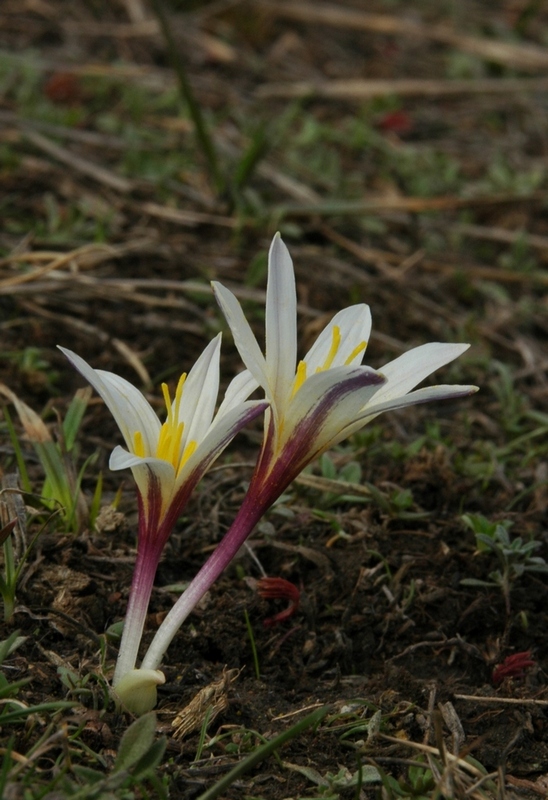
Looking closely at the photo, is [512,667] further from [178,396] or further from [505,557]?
[178,396]

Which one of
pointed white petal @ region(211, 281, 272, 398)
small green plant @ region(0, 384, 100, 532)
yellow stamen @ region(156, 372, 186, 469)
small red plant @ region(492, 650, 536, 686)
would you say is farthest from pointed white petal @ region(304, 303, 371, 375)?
small red plant @ region(492, 650, 536, 686)

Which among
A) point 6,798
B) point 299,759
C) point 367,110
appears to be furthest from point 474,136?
point 6,798

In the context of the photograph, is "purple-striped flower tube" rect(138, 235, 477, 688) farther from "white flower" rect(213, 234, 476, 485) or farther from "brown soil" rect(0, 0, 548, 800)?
"brown soil" rect(0, 0, 548, 800)

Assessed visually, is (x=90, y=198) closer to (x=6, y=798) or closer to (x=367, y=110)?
(x=367, y=110)

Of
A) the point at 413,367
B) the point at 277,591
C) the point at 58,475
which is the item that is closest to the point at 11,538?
the point at 58,475

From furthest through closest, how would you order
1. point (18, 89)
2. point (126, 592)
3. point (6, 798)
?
point (18, 89), point (126, 592), point (6, 798)

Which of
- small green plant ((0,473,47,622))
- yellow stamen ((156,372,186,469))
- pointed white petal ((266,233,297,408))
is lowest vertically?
small green plant ((0,473,47,622))

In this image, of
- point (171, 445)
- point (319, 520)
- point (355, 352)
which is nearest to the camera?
point (171, 445)
